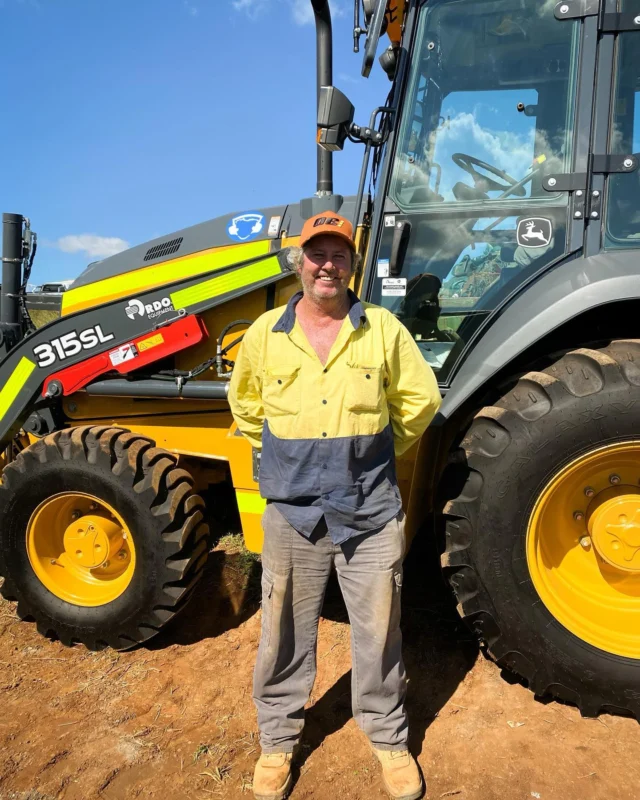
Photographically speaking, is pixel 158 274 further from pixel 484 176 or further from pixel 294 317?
pixel 484 176

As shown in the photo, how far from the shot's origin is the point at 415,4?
8.21 feet

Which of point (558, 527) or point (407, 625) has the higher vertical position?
point (558, 527)

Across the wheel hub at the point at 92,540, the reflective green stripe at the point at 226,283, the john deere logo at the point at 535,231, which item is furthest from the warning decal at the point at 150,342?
the john deere logo at the point at 535,231

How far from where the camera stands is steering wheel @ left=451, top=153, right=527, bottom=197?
245 cm

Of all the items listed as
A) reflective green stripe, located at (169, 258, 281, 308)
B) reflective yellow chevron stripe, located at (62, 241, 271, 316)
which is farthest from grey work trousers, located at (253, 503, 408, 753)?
reflective yellow chevron stripe, located at (62, 241, 271, 316)

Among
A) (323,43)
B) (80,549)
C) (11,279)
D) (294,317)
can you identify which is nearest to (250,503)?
(80,549)

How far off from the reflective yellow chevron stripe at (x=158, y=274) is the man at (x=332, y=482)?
3.61ft

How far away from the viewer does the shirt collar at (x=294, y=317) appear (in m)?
2.04

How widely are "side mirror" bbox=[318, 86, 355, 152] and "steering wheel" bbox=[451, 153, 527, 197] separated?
498mm

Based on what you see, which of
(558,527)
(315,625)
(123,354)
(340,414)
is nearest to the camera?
(340,414)

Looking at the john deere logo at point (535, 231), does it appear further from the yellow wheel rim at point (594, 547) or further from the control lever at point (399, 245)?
the yellow wheel rim at point (594, 547)

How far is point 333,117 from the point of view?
230 centimetres

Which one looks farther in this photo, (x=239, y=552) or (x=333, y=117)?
(x=239, y=552)

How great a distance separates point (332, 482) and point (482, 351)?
0.85 meters
